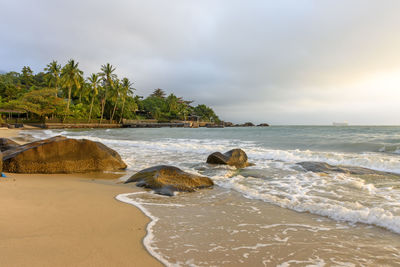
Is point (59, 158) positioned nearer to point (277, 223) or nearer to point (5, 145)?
point (5, 145)

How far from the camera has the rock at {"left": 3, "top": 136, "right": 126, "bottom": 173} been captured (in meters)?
6.40

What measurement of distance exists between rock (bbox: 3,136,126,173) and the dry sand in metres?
1.93

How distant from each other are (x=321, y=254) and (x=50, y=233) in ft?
10.1

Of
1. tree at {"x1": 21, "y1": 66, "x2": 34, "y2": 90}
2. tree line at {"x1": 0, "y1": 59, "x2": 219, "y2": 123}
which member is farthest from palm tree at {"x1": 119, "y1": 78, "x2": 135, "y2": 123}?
tree at {"x1": 21, "y1": 66, "x2": 34, "y2": 90}

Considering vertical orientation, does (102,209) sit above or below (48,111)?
below

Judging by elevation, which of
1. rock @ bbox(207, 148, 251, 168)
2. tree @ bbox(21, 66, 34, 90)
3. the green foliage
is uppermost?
tree @ bbox(21, 66, 34, 90)

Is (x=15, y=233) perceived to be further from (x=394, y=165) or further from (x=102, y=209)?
(x=394, y=165)

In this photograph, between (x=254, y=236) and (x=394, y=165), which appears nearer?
(x=254, y=236)

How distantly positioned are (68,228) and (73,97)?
70224 millimetres

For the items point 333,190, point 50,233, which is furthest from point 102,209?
point 333,190

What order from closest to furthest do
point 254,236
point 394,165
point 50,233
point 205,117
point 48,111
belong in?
point 50,233 < point 254,236 < point 394,165 < point 48,111 < point 205,117

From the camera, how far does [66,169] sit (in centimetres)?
671

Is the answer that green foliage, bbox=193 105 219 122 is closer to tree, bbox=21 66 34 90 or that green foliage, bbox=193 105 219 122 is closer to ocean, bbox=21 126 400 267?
tree, bbox=21 66 34 90

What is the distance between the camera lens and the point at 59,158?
6.72m
